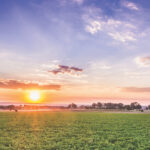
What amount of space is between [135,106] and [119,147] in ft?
541

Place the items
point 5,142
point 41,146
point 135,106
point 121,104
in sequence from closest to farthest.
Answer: point 41,146 < point 5,142 < point 135,106 < point 121,104

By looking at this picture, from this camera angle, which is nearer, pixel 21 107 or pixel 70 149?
pixel 70 149

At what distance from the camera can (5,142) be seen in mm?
14039

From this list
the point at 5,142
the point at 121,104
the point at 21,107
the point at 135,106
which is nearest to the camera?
the point at 5,142

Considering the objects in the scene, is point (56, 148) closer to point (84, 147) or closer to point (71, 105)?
point (84, 147)

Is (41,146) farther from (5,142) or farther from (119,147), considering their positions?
(119,147)

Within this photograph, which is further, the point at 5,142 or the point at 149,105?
the point at 149,105

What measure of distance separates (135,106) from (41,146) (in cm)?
16639

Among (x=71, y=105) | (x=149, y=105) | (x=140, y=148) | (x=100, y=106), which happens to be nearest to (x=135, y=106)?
(x=149, y=105)

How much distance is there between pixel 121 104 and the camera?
179000 millimetres

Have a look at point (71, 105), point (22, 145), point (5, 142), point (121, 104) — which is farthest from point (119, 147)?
point (121, 104)

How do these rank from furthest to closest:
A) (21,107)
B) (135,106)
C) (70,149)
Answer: (135,106), (21,107), (70,149)

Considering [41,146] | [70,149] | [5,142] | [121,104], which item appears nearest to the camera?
[70,149]

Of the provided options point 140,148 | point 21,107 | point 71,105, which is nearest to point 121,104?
point 71,105
